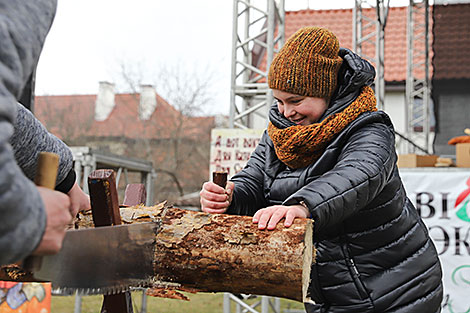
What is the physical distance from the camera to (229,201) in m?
2.11

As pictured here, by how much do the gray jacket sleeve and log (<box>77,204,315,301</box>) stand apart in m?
0.84

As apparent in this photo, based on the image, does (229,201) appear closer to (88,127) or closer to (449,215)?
(449,215)

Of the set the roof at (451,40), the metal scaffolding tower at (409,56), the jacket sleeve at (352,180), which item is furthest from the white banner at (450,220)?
the roof at (451,40)

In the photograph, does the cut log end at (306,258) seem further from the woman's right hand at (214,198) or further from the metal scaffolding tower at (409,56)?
the metal scaffolding tower at (409,56)

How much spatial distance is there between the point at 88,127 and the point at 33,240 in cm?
2014

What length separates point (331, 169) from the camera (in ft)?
6.64

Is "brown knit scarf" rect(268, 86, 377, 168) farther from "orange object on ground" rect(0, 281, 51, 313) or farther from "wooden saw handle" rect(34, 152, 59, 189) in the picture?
"orange object on ground" rect(0, 281, 51, 313)

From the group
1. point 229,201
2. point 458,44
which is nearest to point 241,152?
point 229,201

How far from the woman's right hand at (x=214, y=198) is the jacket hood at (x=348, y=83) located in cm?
40

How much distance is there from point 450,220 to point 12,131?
509 centimetres

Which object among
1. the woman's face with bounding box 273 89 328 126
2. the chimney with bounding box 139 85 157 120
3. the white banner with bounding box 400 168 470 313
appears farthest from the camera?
the chimney with bounding box 139 85 157 120

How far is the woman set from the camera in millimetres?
2016

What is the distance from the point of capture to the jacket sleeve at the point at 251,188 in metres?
2.17

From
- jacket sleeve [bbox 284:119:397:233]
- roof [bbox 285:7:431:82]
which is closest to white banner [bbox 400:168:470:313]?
jacket sleeve [bbox 284:119:397:233]
